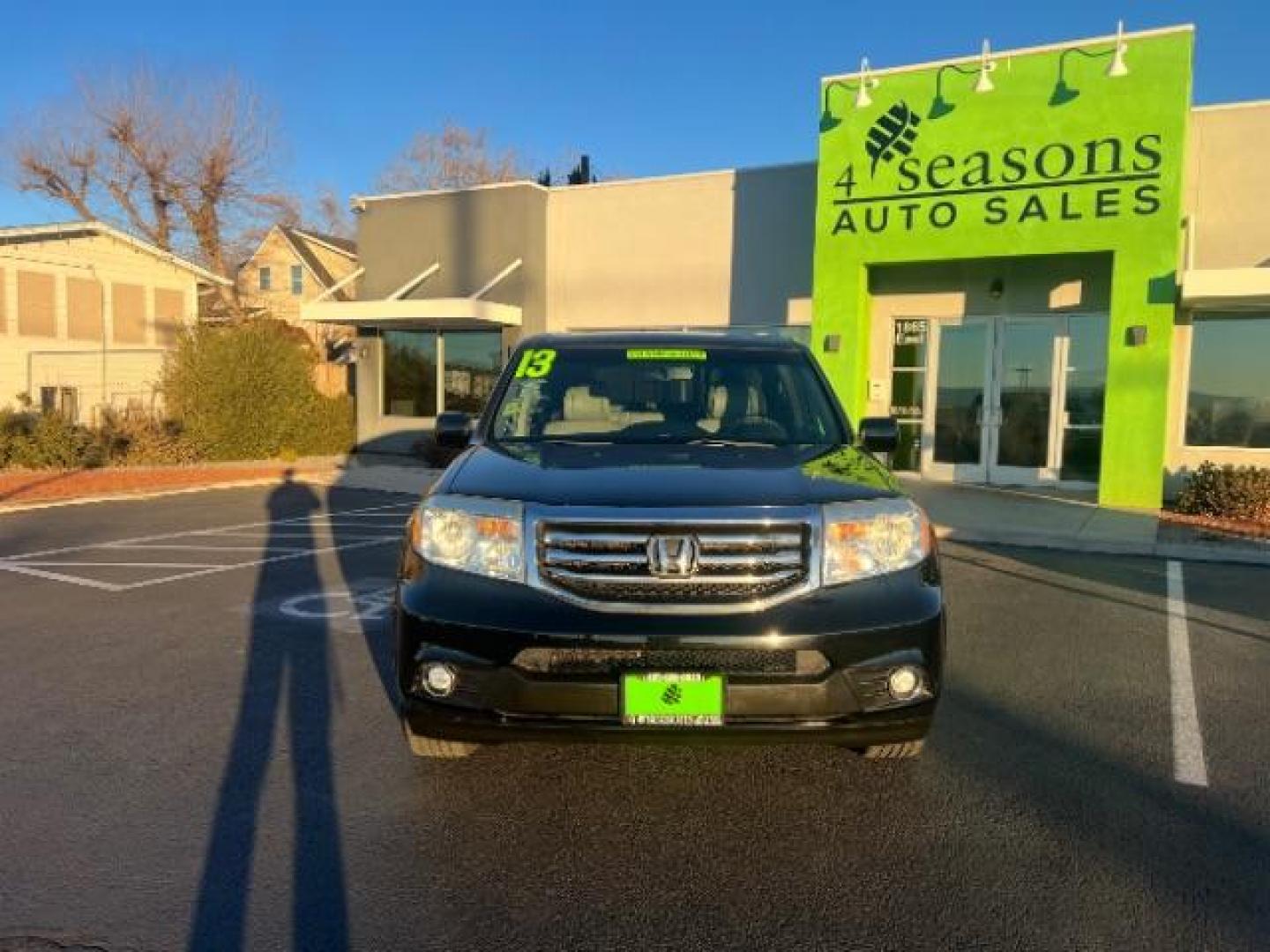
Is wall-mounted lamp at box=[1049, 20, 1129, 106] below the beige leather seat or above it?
above

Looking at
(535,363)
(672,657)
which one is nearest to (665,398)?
(535,363)

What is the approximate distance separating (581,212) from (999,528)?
10.4m

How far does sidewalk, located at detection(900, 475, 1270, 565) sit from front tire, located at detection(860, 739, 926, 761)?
683 centimetres

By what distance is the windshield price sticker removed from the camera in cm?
474

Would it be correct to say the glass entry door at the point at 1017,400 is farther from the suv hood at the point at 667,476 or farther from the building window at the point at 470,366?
the suv hood at the point at 667,476

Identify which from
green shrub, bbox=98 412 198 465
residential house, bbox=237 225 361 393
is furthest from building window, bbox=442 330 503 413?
residential house, bbox=237 225 361 393

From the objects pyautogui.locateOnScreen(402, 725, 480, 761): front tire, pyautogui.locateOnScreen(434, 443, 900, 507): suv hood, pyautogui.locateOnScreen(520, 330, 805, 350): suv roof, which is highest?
pyautogui.locateOnScreen(520, 330, 805, 350): suv roof

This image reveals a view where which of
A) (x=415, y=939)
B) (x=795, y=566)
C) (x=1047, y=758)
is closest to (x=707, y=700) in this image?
(x=795, y=566)

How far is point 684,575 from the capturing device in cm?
314

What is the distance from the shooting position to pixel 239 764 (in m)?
3.93

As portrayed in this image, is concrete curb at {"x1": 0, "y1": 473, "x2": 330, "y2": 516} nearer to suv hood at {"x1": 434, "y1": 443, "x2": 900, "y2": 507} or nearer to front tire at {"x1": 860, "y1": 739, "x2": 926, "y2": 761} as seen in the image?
suv hood at {"x1": 434, "y1": 443, "x2": 900, "y2": 507}

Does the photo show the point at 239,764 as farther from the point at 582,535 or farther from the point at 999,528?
the point at 999,528

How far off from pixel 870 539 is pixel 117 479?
49.5 ft

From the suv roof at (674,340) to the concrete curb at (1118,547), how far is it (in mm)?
4514
